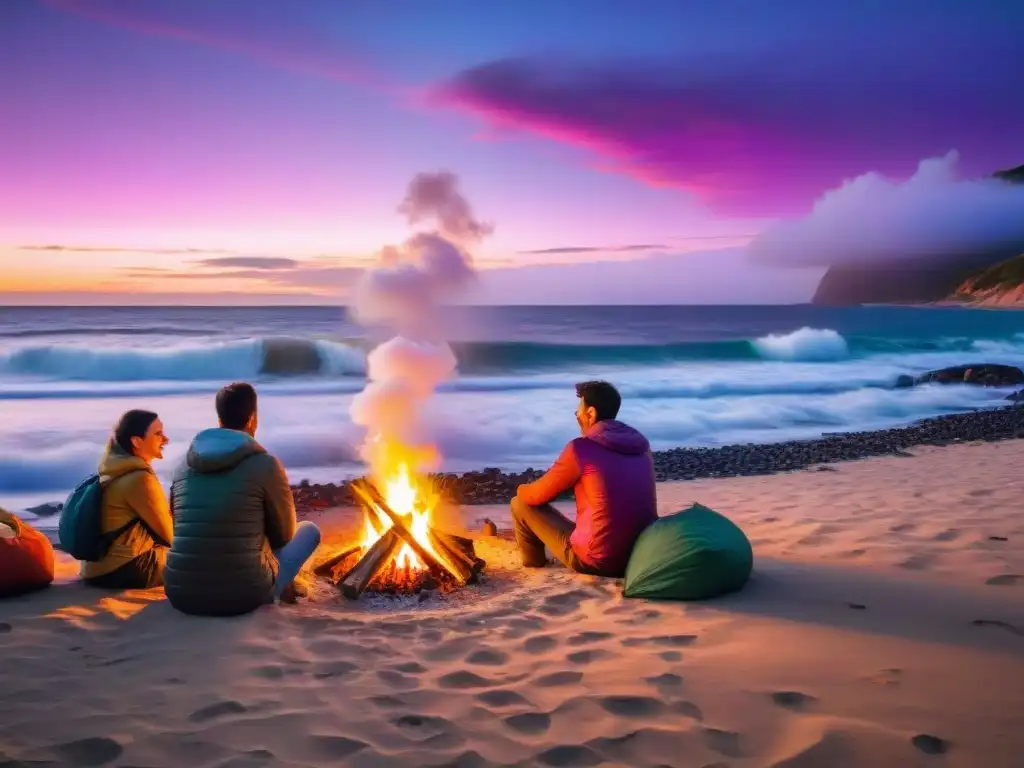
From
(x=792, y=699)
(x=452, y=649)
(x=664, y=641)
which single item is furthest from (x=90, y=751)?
(x=792, y=699)

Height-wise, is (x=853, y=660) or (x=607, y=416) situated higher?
(x=607, y=416)

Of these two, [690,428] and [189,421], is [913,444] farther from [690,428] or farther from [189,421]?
[189,421]

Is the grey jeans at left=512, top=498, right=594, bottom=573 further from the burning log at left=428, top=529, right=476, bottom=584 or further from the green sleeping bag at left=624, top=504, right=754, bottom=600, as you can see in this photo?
the green sleeping bag at left=624, top=504, right=754, bottom=600

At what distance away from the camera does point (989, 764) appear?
3.00 meters

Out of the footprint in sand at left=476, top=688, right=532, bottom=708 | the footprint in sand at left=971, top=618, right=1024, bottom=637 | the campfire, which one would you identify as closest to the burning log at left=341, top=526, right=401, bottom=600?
the campfire

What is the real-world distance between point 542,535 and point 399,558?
1.22 meters

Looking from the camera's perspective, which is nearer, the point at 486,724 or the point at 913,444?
the point at 486,724

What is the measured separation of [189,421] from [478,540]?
15569 mm

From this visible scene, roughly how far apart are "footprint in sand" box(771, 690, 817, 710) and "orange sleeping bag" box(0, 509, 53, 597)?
5.12 m

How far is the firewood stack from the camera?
6.00 metres

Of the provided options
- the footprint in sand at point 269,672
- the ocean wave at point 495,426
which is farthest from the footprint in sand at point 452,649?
the ocean wave at point 495,426

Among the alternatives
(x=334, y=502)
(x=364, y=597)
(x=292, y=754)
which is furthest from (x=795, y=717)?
(x=334, y=502)

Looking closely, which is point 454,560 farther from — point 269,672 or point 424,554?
point 269,672

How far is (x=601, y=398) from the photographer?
578cm
